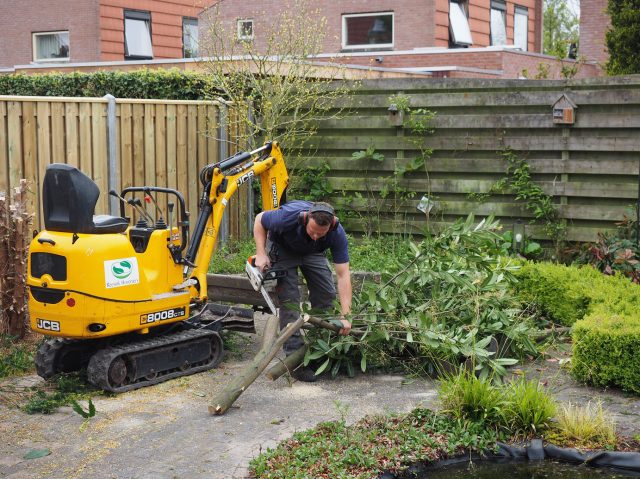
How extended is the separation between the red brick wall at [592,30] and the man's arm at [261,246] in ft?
63.9

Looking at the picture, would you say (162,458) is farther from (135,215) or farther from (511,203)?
(511,203)

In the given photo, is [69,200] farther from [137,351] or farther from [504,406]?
[504,406]

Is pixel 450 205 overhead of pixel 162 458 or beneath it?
overhead

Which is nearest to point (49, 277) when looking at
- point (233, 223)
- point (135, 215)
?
point (135, 215)

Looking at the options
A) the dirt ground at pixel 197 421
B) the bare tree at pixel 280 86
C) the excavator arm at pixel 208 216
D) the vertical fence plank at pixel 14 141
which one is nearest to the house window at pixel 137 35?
the bare tree at pixel 280 86

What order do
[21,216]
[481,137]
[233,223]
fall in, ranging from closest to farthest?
[21,216] → [481,137] → [233,223]

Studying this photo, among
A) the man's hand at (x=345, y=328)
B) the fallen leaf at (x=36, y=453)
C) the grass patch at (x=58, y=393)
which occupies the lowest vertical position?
the fallen leaf at (x=36, y=453)

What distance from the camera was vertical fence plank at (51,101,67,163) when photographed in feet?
32.3

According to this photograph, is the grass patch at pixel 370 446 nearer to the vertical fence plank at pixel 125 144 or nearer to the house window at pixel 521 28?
the vertical fence plank at pixel 125 144

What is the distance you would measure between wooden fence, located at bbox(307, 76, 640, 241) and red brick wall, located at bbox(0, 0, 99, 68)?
1357 cm

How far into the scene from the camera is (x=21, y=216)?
28.6 ft

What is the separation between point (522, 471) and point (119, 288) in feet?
11.0

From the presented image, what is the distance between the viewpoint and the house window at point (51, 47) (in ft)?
81.4

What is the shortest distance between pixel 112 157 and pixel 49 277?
356 cm
